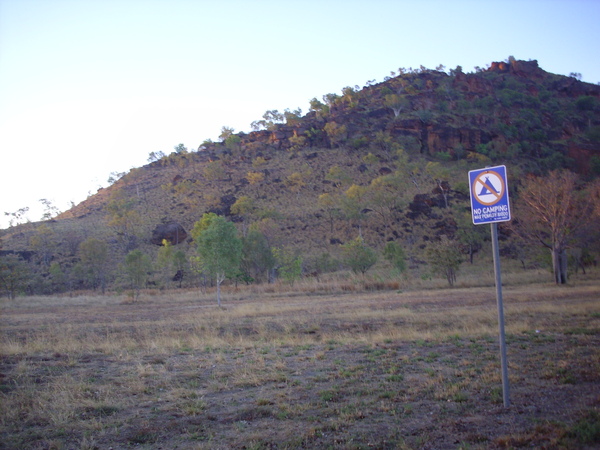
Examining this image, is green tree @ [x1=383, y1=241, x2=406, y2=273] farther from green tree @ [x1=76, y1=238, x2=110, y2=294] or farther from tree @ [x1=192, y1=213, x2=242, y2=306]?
green tree @ [x1=76, y1=238, x2=110, y2=294]

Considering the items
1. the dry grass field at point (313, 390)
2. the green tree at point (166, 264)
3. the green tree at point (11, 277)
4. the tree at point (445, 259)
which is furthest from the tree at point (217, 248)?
the green tree at point (11, 277)

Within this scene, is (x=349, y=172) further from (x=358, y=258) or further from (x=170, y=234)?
(x=358, y=258)

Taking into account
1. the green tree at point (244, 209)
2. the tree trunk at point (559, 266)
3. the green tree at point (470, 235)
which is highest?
the green tree at point (244, 209)

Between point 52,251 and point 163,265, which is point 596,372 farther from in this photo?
point 52,251

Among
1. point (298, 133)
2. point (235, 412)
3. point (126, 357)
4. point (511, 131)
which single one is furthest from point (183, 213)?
point (511, 131)

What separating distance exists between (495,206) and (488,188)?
30cm

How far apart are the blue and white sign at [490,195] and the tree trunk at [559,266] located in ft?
96.1

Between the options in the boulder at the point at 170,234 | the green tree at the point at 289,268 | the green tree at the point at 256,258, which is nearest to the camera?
the green tree at the point at 289,268

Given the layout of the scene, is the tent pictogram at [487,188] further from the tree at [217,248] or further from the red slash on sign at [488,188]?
the tree at [217,248]

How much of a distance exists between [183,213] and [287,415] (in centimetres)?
8058

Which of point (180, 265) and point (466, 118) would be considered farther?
point (466, 118)

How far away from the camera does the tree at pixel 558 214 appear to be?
30203 millimetres

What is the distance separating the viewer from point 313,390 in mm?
7238

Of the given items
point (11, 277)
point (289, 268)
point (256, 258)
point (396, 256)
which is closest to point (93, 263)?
point (11, 277)
